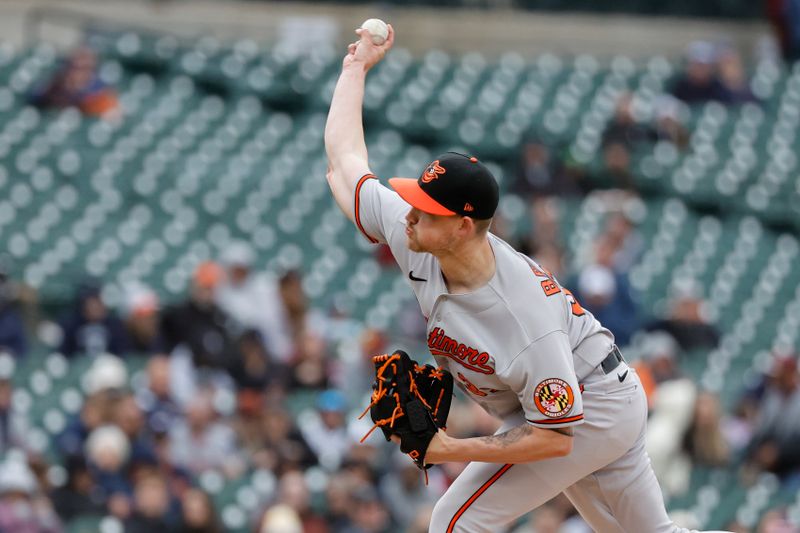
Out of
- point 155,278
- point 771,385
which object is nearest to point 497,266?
point 771,385

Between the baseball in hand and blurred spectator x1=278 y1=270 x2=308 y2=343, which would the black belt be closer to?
the baseball in hand

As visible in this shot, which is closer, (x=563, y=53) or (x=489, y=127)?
(x=489, y=127)

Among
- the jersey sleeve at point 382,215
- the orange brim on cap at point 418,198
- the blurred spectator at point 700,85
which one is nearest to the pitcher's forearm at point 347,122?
the jersey sleeve at point 382,215

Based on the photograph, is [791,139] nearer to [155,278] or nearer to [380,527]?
[155,278]

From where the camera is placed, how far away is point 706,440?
8258 millimetres

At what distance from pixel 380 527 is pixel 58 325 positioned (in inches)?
108

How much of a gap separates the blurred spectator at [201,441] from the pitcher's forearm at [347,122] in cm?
399

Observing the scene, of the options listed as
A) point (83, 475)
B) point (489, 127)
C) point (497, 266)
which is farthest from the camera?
point (489, 127)

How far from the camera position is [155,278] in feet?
32.4

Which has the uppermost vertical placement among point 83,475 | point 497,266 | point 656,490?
point 497,266

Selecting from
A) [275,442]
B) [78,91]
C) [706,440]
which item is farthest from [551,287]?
[78,91]

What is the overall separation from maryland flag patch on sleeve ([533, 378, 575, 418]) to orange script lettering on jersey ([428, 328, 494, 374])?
159 mm

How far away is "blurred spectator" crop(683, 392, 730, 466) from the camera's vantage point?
8.16 m

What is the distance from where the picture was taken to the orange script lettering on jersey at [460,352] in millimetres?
3734
